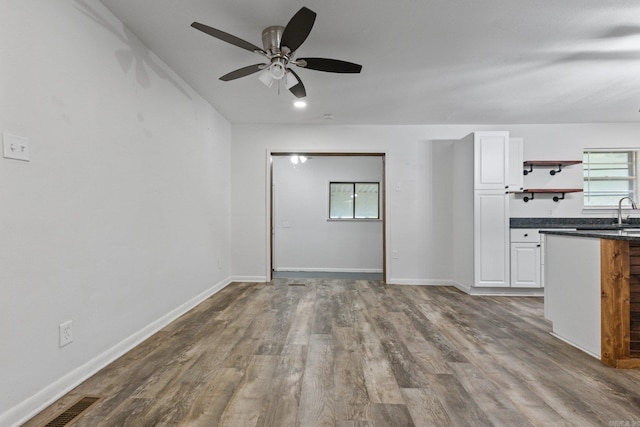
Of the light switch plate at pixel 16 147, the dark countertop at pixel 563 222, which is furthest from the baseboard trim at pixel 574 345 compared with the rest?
the light switch plate at pixel 16 147

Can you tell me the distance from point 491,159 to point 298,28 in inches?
129

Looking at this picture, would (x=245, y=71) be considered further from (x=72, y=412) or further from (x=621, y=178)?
(x=621, y=178)

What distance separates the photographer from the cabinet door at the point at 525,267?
13.8ft

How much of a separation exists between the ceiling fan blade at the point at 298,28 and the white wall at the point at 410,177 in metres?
2.74

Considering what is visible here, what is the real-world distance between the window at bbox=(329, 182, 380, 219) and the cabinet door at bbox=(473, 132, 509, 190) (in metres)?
2.66

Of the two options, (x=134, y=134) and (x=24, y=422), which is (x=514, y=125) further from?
(x=24, y=422)

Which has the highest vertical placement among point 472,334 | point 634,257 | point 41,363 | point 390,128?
point 390,128

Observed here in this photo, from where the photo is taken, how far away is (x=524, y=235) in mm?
4219

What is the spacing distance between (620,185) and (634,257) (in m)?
3.68

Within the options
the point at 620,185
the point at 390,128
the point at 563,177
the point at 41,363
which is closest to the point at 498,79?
the point at 390,128

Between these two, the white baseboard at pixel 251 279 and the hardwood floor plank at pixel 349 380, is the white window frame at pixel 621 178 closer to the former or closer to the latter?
the hardwood floor plank at pixel 349 380

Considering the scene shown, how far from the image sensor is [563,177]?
474 centimetres

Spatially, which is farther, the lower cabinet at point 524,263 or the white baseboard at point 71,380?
the lower cabinet at point 524,263

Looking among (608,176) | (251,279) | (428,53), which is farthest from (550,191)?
(251,279)
